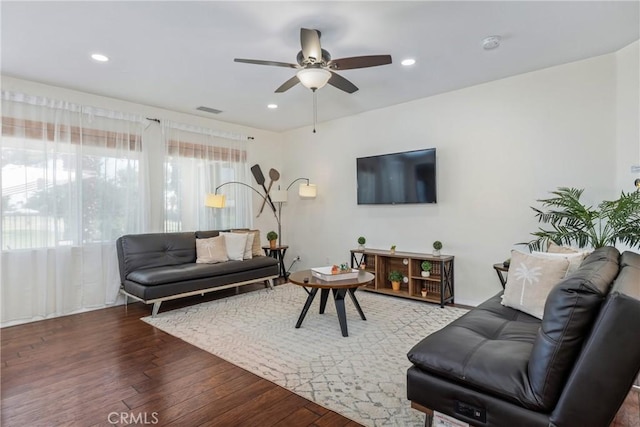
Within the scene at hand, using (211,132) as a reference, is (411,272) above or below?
below

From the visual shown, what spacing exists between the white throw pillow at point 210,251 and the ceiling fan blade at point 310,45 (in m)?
2.96

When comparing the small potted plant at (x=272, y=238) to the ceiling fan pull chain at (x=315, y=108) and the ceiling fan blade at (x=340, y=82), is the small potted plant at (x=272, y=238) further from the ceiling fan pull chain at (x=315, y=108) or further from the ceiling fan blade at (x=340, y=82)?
the ceiling fan blade at (x=340, y=82)

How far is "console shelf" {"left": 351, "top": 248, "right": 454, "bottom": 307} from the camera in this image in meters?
4.06

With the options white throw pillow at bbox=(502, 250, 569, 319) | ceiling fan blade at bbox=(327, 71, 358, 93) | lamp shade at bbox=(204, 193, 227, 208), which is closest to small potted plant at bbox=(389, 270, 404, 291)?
white throw pillow at bbox=(502, 250, 569, 319)

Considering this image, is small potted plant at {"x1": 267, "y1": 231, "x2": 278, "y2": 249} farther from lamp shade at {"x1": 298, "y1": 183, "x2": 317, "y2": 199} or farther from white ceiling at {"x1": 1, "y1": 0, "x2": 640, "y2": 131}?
white ceiling at {"x1": 1, "y1": 0, "x2": 640, "y2": 131}

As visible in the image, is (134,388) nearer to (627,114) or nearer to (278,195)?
(278,195)

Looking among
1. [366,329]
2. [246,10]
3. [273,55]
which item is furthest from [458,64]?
[366,329]

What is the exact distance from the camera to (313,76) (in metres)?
2.62

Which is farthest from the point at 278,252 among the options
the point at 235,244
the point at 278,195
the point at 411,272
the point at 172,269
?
the point at 411,272

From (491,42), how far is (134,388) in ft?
12.7

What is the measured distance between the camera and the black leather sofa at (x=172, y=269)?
3729 mm

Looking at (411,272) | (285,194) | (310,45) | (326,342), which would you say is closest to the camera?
(310,45)

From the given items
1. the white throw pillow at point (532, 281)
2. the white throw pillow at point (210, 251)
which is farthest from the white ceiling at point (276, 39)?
the white throw pillow at point (210, 251)

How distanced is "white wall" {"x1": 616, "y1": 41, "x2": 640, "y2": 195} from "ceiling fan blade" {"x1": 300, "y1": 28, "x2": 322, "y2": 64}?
9.38ft
